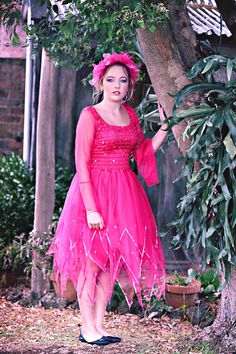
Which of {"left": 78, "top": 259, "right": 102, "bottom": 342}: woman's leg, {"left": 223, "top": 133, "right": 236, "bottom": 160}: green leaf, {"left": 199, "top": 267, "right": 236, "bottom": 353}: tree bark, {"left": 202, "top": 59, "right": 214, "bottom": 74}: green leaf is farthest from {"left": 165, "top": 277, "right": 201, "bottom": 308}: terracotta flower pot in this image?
{"left": 202, "top": 59, "right": 214, "bottom": 74}: green leaf

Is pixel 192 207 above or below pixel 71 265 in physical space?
above

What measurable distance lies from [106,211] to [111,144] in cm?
42

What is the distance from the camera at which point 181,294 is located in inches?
260

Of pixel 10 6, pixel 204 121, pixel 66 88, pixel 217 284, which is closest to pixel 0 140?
pixel 66 88

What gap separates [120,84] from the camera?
15.9 feet

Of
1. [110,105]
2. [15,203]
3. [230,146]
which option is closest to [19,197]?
[15,203]

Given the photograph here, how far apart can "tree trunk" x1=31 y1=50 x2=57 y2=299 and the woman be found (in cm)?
203

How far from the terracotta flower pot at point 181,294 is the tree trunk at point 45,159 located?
1.22 meters

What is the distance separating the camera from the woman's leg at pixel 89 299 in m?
4.92

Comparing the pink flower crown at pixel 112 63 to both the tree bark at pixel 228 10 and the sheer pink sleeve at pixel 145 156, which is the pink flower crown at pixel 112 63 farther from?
the tree bark at pixel 228 10

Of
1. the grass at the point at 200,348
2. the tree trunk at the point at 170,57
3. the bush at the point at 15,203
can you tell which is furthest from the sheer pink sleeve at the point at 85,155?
the bush at the point at 15,203

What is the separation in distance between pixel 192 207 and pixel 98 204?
0.58m

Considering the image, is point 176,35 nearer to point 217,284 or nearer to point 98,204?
point 98,204

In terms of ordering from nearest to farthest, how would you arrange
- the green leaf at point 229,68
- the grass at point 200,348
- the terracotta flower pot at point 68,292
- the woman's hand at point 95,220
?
the green leaf at point 229,68 → the woman's hand at point 95,220 → the grass at point 200,348 → the terracotta flower pot at point 68,292
